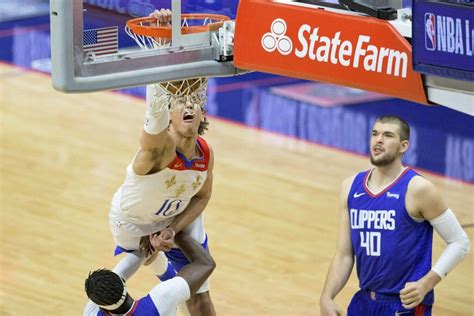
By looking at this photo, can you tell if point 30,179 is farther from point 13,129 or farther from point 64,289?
point 64,289

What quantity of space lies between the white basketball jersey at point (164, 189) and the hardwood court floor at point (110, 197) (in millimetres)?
1319

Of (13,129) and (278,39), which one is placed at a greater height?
(278,39)

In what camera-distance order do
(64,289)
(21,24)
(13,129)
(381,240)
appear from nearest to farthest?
(381,240) → (64,289) → (13,129) → (21,24)

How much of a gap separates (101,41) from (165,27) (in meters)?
0.44

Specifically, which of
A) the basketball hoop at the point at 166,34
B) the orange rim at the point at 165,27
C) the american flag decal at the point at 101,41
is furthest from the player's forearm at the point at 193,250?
the american flag decal at the point at 101,41

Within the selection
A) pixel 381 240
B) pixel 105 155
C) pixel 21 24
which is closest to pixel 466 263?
pixel 381 240


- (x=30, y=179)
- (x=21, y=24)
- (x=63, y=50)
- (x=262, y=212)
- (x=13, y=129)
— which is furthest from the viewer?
(x=21, y=24)

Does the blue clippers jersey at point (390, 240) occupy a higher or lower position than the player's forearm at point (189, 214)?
higher

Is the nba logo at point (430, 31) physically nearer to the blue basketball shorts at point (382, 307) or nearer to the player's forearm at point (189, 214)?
the blue basketball shorts at point (382, 307)

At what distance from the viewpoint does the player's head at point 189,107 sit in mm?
6516

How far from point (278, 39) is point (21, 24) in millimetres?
10618

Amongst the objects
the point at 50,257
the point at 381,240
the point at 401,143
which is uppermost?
the point at 401,143

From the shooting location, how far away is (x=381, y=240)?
6.32 m

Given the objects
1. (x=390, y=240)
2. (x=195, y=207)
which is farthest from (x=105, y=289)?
(x=390, y=240)
